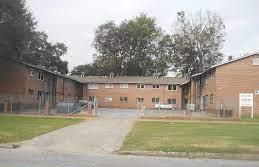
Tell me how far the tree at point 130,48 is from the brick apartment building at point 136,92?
559 inches

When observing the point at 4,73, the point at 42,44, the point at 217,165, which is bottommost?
the point at 217,165

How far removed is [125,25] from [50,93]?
33987mm

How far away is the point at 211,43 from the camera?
83188 mm

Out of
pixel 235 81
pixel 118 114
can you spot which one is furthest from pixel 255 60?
pixel 118 114

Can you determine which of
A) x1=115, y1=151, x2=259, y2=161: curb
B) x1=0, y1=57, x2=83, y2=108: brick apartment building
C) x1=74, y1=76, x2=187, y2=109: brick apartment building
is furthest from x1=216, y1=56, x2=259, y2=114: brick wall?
x1=115, y1=151, x2=259, y2=161: curb

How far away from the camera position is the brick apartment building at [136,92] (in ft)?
252

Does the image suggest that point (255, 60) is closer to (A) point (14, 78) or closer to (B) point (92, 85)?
(A) point (14, 78)

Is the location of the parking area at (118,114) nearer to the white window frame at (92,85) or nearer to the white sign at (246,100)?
the white sign at (246,100)

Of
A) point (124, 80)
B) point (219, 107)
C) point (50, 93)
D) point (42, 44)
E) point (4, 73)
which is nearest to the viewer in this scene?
point (219, 107)

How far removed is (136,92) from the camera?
77438 mm

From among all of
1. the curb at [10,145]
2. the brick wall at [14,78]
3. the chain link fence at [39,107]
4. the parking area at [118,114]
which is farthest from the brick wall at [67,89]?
the curb at [10,145]

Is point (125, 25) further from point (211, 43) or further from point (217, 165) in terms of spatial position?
point (217, 165)

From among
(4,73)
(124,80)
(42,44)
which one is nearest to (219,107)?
(4,73)

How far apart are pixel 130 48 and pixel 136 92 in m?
17.2
